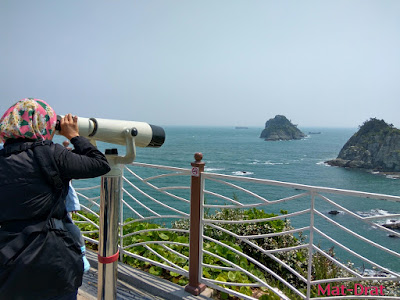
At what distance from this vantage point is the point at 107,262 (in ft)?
6.19

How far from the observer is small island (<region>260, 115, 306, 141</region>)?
14662cm

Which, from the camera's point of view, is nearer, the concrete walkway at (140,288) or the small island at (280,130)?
the concrete walkway at (140,288)

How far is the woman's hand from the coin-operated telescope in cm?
5

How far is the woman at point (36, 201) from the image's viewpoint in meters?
1.41

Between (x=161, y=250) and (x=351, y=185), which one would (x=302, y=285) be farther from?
(x=351, y=185)

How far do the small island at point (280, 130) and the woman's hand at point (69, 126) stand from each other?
14676 centimetres

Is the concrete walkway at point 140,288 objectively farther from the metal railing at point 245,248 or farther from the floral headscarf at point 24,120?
the floral headscarf at point 24,120

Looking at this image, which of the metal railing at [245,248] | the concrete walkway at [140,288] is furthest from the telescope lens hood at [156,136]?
the concrete walkway at [140,288]

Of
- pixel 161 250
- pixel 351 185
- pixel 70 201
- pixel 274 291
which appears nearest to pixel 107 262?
pixel 70 201

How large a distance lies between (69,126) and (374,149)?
83915mm

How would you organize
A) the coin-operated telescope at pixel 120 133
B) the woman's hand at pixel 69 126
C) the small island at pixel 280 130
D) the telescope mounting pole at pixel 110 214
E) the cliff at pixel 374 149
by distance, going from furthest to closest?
1. the small island at pixel 280 130
2. the cliff at pixel 374 149
3. the telescope mounting pole at pixel 110 214
4. the coin-operated telescope at pixel 120 133
5. the woman's hand at pixel 69 126

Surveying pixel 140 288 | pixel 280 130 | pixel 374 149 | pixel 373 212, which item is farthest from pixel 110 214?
pixel 280 130

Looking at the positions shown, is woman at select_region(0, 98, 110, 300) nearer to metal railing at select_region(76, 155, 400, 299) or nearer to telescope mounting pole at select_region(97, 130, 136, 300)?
telescope mounting pole at select_region(97, 130, 136, 300)

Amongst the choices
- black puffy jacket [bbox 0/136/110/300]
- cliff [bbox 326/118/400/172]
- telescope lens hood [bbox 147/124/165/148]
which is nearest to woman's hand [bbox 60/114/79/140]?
black puffy jacket [bbox 0/136/110/300]
